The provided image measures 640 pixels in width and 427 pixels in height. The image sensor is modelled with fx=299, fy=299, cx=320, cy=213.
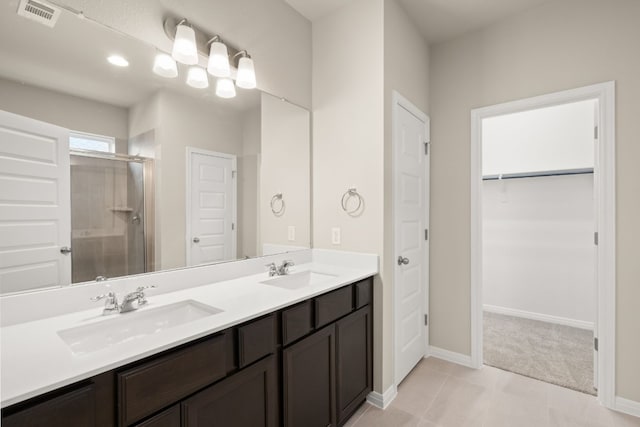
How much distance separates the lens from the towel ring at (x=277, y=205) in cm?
222

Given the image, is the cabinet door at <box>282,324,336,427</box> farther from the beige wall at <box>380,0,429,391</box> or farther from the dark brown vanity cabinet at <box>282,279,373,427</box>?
the beige wall at <box>380,0,429,391</box>

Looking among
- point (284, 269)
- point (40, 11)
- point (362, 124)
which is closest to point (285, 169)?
point (362, 124)

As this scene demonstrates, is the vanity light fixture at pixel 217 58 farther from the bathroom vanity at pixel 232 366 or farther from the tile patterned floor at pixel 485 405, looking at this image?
the tile patterned floor at pixel 485 405

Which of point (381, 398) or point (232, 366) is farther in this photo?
point (381, 398)

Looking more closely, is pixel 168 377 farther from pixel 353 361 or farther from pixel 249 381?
pixel 353 361

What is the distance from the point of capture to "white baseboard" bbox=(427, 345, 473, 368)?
8.46 ft

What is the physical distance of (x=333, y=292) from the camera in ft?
5.53

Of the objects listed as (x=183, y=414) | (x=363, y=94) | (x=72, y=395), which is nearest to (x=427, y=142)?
(x=363, y=94)

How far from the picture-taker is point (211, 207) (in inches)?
71.1

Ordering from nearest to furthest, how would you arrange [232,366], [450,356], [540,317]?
[232,366] < [450,356] < [540,317]

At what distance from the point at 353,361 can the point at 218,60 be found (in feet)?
6.45

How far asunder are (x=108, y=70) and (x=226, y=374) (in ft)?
4.76

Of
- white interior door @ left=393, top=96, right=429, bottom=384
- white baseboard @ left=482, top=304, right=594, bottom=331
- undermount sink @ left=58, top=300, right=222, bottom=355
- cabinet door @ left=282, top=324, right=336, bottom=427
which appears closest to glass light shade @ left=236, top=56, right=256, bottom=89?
white interior door @ left=393, top=96, right=429, bottom=384

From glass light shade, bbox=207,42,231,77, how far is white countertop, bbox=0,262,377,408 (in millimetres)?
1230
